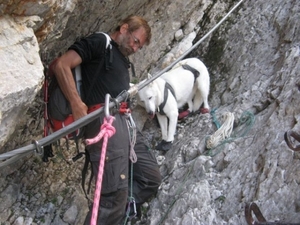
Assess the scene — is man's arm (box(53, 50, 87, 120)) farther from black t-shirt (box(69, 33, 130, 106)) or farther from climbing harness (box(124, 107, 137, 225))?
climbing harness (box(124, 107, 137, 225))

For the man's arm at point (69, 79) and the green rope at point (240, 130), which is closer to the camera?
the man's arm at point (69, 79)

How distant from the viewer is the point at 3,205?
471 centimetres

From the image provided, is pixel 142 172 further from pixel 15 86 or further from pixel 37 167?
pixel 15 86

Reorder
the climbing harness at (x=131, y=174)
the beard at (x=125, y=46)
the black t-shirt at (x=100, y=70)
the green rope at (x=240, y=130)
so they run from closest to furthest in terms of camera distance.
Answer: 1. the black t-shirt at (x=100, y=70)
2. the beard at (x=125, y=46)
3. the climbing harness at (x=131, y=174)
4. the green rope at (x=240, y=130)

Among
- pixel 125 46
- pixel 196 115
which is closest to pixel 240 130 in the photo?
pixel 196 115

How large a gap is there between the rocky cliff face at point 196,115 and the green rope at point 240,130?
2cm

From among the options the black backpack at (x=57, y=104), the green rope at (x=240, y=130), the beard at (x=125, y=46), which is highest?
the beard at (x=125, y=46)

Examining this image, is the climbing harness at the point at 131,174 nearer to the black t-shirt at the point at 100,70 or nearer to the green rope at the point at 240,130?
the black t-shirt at the point at 100,70

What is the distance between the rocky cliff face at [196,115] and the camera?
319 cm

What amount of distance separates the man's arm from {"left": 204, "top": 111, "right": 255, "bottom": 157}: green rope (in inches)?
73.4

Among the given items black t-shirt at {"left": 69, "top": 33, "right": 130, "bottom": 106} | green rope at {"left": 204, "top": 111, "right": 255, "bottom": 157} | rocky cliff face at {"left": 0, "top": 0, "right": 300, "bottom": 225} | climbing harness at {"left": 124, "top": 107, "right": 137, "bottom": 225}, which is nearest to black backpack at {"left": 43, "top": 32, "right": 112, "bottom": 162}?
black t-shirt at {"left": 69, "top": 33, "right": 130, "bottom": 106}

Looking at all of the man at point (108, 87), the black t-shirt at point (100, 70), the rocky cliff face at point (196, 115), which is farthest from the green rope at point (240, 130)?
the black t-shirt at point (100, 70)

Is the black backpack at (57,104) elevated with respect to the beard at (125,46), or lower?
lower

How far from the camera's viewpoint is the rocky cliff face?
10.5 feet
